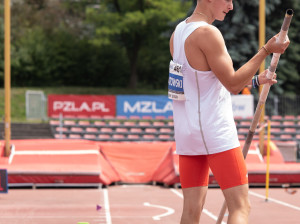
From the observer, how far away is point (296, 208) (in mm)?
10539

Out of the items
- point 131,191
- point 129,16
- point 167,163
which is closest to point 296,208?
point 131,191

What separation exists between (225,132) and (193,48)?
0.56m

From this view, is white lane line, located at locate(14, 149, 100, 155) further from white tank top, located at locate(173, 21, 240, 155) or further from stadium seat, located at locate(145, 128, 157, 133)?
white tank top, located at locate(173, 21, 240, 155)

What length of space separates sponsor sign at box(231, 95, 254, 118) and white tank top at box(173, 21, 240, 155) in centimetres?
2351

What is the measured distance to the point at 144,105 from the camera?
2759 cm

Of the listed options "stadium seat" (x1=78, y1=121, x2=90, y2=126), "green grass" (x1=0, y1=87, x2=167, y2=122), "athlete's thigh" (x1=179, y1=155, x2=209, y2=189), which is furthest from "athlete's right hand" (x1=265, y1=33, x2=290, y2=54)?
"green grass" (x1=0, y1=87, x2=167, y2=122)

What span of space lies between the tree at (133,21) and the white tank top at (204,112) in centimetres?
3658

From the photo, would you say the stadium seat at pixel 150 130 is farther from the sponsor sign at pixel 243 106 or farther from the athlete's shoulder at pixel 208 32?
the athlete's shoulder at pixel 208 32

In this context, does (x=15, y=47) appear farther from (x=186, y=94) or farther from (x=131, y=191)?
(x=186, y=94)

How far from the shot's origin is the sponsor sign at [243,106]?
90.5 ft

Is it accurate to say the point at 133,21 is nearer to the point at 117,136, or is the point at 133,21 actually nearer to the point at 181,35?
the point at 117,136

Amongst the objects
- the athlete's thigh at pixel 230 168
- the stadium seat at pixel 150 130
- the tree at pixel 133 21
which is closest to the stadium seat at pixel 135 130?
the stadium seat at pixel 150 130

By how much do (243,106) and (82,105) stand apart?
6.74 m

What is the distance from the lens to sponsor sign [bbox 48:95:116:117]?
27469 millimetres
